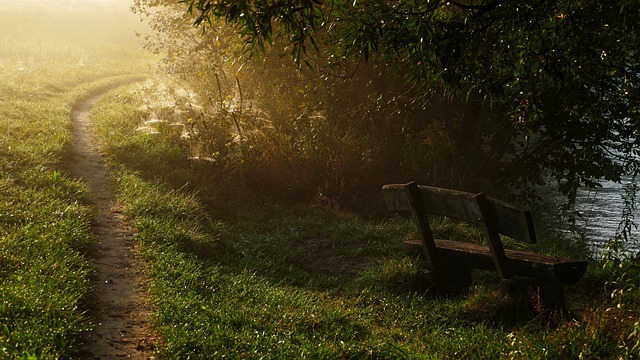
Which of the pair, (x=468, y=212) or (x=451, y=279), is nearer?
(x=468, y=212)

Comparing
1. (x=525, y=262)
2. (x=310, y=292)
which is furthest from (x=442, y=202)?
(x=310, y=292)

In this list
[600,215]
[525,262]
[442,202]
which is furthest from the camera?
[600,215]

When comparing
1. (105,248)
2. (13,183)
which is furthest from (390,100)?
(13,183)

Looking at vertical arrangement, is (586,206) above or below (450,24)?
below

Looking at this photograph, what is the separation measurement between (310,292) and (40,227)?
3.76 metres

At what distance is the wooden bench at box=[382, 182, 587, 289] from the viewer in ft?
21.3

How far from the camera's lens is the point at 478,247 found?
7836 mm

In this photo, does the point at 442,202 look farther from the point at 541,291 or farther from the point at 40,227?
the point at 40,227

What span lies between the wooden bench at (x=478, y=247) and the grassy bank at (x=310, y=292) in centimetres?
30

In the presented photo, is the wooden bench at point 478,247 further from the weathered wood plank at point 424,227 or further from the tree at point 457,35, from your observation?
the tree at point 457,35

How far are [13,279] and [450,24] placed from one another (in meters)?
5.16

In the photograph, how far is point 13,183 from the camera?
10.7 metres

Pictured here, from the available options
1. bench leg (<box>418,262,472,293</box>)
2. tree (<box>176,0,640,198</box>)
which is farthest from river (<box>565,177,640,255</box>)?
tree (<box>176,0,640,198</box>)

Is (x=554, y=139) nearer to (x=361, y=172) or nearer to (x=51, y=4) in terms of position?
(x=361, y=172)
